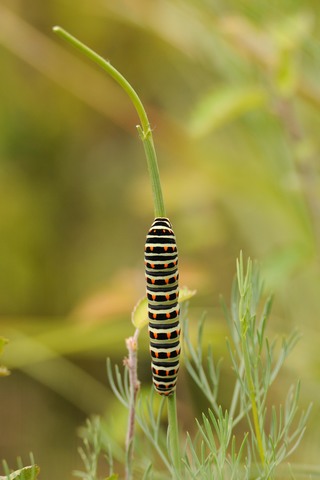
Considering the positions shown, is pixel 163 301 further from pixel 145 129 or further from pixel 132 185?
pixel 132 185

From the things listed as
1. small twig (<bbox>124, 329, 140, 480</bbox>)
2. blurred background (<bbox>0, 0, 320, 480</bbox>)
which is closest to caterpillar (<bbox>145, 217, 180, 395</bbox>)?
small twig (<bbox>124, 329, 140, 480</bbox>)

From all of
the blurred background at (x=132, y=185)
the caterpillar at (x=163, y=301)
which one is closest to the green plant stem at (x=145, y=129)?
the caterpillar at (x=163, y=301)

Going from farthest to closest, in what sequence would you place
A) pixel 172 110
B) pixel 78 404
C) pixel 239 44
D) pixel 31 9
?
pixel 31 9, pixel 172 110, pixel 78 404, pixel 239 44

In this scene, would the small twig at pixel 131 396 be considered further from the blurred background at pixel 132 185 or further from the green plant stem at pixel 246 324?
the blurred background at pixel 132 185

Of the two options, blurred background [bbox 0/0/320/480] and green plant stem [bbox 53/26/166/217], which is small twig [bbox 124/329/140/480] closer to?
green plant stem [bbox 53/26/166/217]

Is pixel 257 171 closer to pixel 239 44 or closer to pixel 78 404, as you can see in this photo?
pixel 239 44

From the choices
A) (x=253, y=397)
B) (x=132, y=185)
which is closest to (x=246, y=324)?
(x=253, y=397)

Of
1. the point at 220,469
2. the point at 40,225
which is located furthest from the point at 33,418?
the point at 220,469
